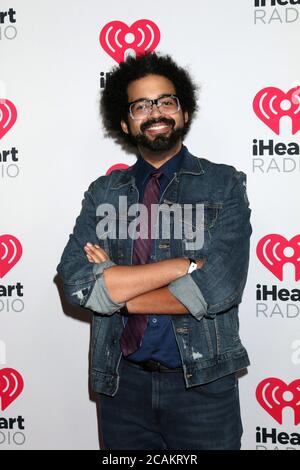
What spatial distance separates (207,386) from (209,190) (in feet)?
2.45

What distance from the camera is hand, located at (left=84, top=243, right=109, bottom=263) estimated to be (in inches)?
78.5

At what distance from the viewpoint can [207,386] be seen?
6.28 feet

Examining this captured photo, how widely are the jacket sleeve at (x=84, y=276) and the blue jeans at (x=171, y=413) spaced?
296mm

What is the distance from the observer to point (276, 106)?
7.95 ft

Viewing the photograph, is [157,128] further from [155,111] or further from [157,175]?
[157,175]

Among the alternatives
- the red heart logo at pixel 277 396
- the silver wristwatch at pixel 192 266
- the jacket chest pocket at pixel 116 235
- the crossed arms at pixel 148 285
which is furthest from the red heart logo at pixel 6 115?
the red heart logo at pixel 277 396

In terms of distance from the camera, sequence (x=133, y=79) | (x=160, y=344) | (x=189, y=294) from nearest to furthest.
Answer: (x=189, y=294), (x=160, y=344), (x=133, y=79)

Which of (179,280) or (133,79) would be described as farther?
(133,79)

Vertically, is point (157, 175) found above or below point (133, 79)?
below

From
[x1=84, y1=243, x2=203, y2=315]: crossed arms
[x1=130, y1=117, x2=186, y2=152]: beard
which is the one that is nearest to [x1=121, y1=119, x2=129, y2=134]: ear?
[x1=130, y1=117, x2=186, y2=152]: beard

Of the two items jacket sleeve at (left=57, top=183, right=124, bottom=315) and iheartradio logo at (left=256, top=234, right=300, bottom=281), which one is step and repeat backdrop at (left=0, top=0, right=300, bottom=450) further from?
jacket sleeve at (left=57, top=183, right=124, bottom=315)

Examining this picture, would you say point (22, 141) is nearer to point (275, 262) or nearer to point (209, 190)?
point (209, 190)

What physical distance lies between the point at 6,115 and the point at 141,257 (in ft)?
3.95

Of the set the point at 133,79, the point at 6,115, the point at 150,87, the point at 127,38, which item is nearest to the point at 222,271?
the point at 150,87
